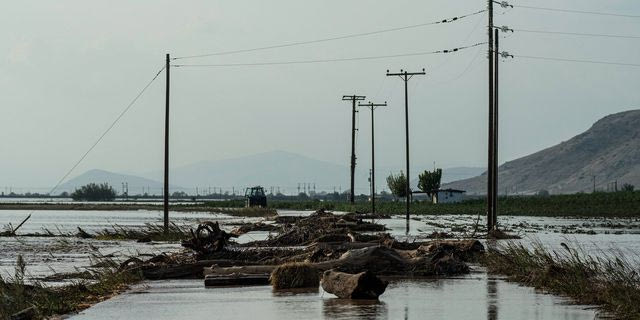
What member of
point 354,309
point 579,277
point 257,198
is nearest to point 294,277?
point 354,309

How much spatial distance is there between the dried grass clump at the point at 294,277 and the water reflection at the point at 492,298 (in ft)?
11.8

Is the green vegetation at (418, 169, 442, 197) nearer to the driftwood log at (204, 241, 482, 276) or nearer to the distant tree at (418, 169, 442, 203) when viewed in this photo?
the distant tree at (418, 169, 442, 203)

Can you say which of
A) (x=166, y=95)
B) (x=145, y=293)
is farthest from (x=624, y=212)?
(x=145, y=293)

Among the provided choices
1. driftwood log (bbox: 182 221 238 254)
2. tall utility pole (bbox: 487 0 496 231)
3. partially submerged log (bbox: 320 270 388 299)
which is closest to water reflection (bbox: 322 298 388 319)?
partially submerged log (bbox: 320 270 388 299)

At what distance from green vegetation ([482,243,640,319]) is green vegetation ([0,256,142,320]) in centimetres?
860

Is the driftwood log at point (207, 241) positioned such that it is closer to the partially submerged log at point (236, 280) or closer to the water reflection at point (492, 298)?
Result: the partially submerged log at point (236, 280)

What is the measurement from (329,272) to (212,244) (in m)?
8.27

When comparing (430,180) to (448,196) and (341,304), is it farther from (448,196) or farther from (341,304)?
(341,304)

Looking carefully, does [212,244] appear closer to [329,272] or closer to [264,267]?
[264,267]

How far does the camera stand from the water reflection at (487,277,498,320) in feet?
63.0

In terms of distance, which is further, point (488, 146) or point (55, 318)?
point (488, 146)

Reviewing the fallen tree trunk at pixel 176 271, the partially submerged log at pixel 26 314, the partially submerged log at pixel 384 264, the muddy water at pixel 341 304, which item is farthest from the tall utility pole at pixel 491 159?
the partially submerged log at pixel 26 314

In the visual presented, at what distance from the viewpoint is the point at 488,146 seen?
5322 cm

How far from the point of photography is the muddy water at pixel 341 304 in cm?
1923
